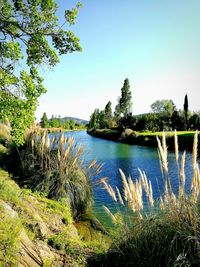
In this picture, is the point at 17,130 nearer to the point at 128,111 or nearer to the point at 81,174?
the point at 81,174

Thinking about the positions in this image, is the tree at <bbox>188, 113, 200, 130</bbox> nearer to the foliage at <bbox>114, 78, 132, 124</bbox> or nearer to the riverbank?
the riverbank

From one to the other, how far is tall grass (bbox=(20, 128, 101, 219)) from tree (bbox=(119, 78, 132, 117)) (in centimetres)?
5272

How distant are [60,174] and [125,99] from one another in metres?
54.2

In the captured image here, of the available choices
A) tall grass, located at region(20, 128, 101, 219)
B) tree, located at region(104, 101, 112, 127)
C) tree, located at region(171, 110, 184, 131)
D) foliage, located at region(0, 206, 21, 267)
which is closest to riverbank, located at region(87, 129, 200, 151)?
tree, located at region(171, 110, 184, 131)

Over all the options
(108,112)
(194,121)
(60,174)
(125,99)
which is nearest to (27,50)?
(60,174)

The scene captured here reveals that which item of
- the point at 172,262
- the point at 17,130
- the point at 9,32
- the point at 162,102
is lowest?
the point at 172,262

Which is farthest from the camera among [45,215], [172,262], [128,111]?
[128,111]

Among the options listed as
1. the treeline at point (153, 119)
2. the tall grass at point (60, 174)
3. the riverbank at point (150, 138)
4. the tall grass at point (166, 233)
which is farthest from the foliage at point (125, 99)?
the tall grass at point (166, 233)

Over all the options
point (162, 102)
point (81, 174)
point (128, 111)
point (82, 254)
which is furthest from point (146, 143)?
point (162, 102)

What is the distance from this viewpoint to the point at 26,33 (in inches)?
234

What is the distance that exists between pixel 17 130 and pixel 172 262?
3.82 m

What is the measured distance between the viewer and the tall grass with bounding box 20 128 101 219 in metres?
6.51

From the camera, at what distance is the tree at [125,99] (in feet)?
196

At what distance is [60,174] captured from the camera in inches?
258
